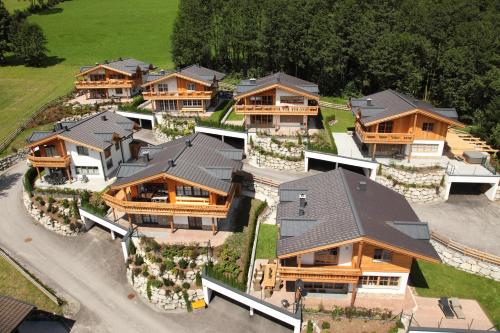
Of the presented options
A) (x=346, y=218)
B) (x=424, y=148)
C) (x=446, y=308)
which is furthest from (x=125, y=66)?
(x=446, y=308)

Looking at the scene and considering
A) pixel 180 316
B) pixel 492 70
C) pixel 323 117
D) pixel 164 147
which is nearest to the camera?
pixel 180 316

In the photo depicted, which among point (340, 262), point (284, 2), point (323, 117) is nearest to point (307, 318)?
point (340, 262)

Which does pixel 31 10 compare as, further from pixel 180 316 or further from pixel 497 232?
pixel 497 232

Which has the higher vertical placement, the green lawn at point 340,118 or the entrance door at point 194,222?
the green lawn at point 340,118

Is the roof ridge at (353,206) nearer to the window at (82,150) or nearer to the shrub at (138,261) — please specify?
the shrub at (138,261)

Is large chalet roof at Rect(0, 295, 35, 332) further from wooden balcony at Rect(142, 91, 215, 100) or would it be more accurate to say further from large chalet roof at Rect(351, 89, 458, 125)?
large chalet roof at Rect(351, 89, 458, 125)

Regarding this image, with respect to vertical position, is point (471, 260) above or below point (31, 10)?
below

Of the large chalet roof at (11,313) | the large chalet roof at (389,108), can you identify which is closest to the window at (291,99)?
the large chalet roof at (389,108)
